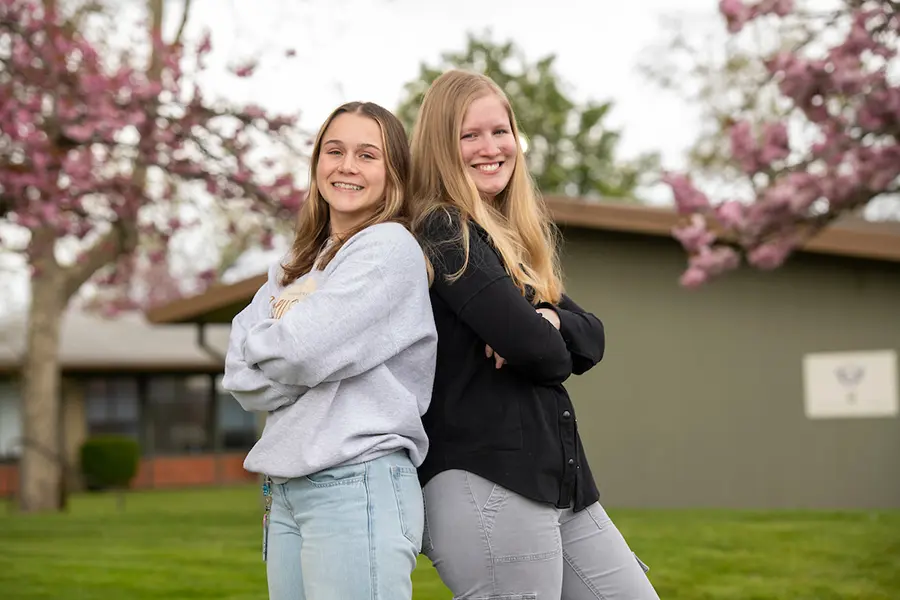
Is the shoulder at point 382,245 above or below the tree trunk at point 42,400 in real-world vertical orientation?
above

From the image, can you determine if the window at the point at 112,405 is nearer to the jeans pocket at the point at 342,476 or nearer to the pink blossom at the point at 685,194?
the pink blossom at the point at 685,194

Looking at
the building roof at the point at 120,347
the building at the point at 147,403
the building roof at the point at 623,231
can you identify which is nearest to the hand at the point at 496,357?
the building roof at the point at 623,231

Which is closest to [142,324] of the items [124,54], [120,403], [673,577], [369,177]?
[120,403]

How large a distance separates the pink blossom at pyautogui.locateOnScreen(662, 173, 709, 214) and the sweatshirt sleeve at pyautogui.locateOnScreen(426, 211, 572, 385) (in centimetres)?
941

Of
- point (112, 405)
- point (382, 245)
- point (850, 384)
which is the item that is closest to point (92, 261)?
point (112, 405)

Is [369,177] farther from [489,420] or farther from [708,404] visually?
[708,404]

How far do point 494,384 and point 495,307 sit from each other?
20 centimetres

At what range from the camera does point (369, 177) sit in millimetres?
2973

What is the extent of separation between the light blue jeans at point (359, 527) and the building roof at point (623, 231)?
10931mm

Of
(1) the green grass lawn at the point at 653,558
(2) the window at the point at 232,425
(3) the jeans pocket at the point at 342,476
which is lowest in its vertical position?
(2) the window at the point at 232,425

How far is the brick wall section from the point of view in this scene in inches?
1133

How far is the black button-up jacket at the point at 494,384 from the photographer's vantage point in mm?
2797

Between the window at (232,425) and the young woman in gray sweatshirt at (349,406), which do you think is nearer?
the young woman in gray sweatshirt at (349,406)

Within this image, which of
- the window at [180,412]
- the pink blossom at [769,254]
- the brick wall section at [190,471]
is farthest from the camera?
the window at [180,412]
